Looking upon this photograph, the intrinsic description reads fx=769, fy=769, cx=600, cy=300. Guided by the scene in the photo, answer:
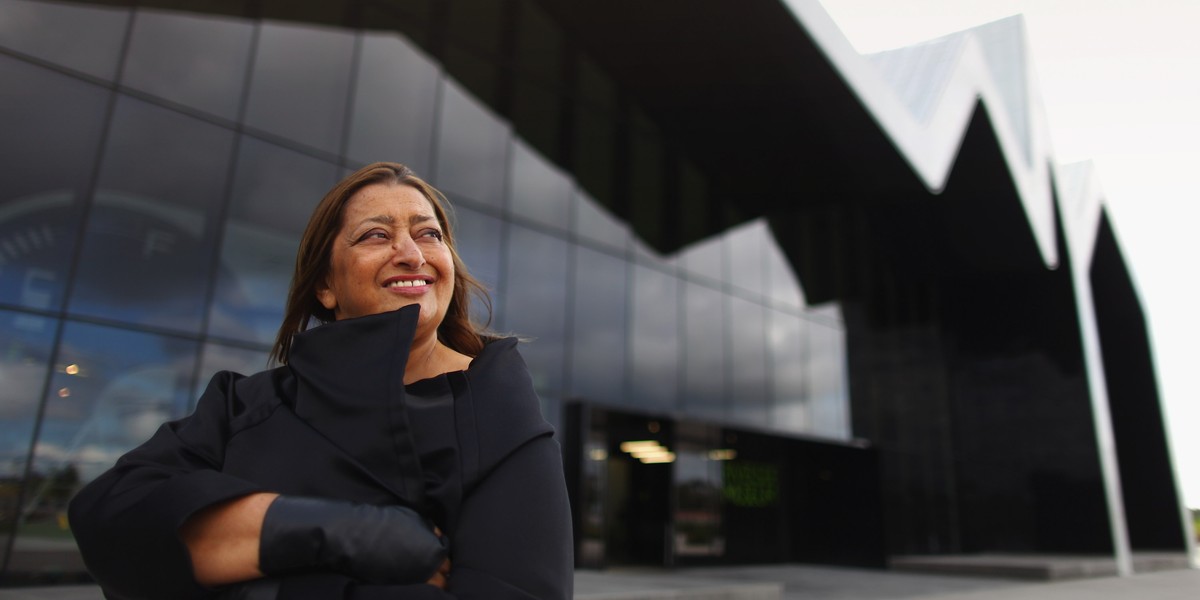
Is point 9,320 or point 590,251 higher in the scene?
point 590,251

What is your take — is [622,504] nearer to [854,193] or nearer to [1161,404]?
[854,193]

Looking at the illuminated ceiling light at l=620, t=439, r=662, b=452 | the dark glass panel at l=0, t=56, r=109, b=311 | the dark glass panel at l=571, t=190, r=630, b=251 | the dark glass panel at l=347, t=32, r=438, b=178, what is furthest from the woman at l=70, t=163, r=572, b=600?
the illuminated ceiling light at l=620, t=439, r=662, b=452

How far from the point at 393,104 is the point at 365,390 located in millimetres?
10689

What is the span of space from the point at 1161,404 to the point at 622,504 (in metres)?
25.0

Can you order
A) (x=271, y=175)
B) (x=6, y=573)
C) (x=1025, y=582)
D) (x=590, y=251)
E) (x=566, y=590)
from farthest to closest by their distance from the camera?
(x=1025, y=582) < (x=590, y=251) < (x=271, y=175) < (x=6, y=573) < (x=566, y=590)

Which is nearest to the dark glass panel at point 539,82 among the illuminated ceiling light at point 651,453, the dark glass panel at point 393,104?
the dark glass panel at point 393,104

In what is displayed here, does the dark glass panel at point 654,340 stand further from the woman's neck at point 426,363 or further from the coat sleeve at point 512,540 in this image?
the coat sleeve at point 512,540

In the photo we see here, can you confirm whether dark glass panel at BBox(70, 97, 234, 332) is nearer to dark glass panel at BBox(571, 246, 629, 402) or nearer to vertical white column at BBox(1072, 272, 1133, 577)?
dark glass panel at BBox(571, 246, 629, 402)

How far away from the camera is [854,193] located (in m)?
17.9

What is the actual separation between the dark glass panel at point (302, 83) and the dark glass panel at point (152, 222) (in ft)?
2.80

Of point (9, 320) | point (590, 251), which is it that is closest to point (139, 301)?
point (9, 320)

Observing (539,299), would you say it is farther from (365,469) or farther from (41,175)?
(365,469)

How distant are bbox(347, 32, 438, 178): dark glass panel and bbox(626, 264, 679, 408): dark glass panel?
4.74 metres

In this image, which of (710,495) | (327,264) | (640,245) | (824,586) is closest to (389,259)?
(327,264)
